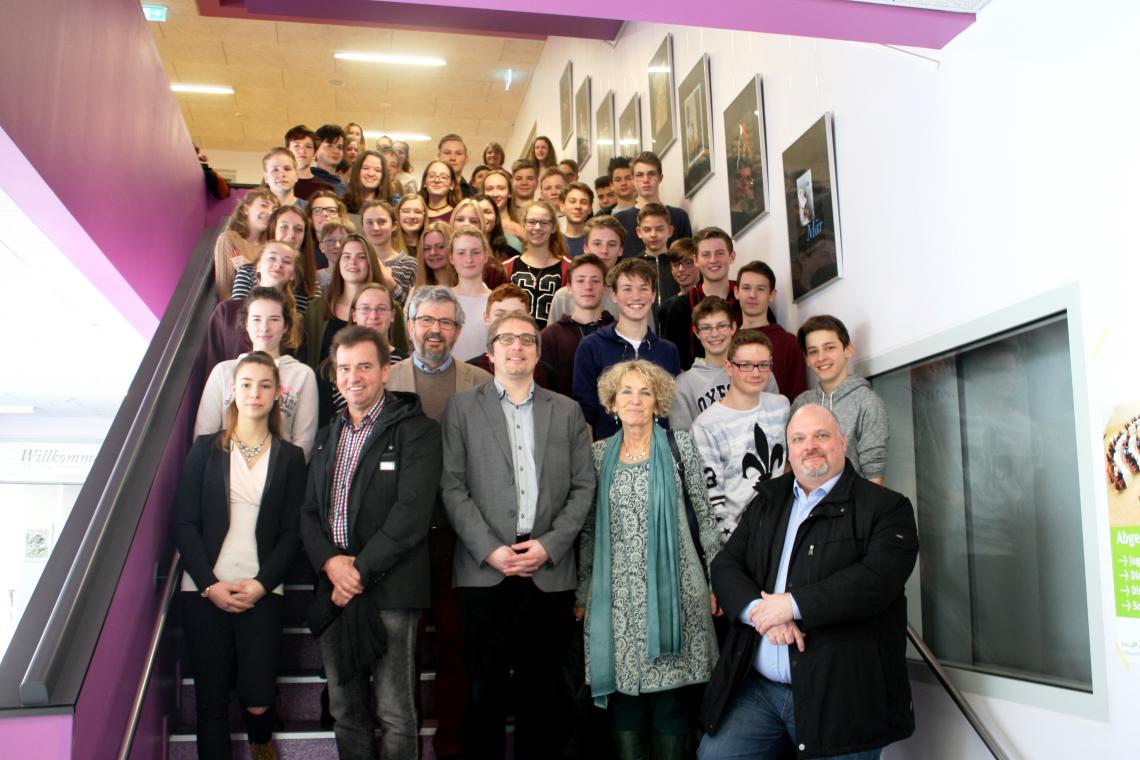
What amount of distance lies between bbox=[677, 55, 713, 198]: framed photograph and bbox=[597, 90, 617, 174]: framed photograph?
82.7 inches

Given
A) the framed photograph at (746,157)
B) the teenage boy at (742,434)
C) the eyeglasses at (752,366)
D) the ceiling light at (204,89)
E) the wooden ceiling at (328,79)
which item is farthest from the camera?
the ceiling light at (204,89)

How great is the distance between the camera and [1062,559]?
3.26 metres

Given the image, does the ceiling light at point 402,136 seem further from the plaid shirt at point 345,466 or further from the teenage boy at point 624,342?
the plaid shirt at point 345,466

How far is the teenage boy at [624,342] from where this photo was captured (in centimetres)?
445

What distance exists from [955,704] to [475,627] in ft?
5.41

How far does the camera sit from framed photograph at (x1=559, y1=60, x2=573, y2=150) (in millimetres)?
11137

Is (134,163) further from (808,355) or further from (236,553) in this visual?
(808,355)

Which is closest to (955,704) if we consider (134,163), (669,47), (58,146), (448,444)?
(448,444)

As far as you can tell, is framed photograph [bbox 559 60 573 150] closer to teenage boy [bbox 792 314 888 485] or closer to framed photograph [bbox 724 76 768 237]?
framed photograph [bbox 724 76 768 237]

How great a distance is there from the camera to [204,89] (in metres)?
13.1

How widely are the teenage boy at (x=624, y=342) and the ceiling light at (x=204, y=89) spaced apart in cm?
1012

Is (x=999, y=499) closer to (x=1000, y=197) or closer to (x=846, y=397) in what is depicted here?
(x=846, y=397)

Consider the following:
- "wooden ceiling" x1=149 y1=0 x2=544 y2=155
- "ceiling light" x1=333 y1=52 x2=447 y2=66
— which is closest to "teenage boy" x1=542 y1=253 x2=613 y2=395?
"wooden ceiling" x1=149 y1=0 x2=544 y2=155

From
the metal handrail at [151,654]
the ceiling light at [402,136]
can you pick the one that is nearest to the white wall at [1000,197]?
the metal handrail at [151,654]
